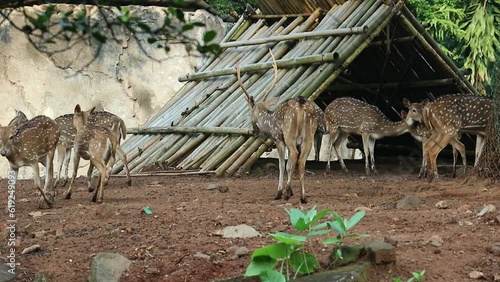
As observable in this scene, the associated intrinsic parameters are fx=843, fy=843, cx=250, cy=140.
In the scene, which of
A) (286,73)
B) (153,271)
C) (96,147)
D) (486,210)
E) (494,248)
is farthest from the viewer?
(286,73)

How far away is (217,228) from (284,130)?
2810 millimetres

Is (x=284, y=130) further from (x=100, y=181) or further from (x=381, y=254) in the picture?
(x=381, y=254)

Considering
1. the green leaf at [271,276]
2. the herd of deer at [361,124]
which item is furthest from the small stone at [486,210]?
the green leaf at [271,276]

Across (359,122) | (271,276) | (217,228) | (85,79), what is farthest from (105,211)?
(85,79)

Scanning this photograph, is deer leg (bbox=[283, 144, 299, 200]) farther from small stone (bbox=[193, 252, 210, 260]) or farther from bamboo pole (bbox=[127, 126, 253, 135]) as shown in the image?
small stone (bbox=[193, 252, 210, 260])

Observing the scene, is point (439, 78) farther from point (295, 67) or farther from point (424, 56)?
point (295, 67)

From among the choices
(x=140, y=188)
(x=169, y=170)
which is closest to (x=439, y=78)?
(x=169, y=170)

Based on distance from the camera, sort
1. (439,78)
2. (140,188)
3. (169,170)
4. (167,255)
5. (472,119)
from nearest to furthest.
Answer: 1. (167,255)
2. (140,188)
3. (472,119)
4. (169,170)
5. (439,78)

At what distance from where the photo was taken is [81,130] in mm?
9609

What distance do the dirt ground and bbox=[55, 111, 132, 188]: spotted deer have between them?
1075mm

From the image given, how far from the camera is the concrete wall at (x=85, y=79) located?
1675cm

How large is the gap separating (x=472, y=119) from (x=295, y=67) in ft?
9.44

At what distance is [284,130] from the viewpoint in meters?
9.11

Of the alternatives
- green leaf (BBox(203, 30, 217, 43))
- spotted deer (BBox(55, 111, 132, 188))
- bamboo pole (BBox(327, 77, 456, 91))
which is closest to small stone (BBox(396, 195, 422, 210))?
spotted deer (BBox(55, 111, 132, 188))
